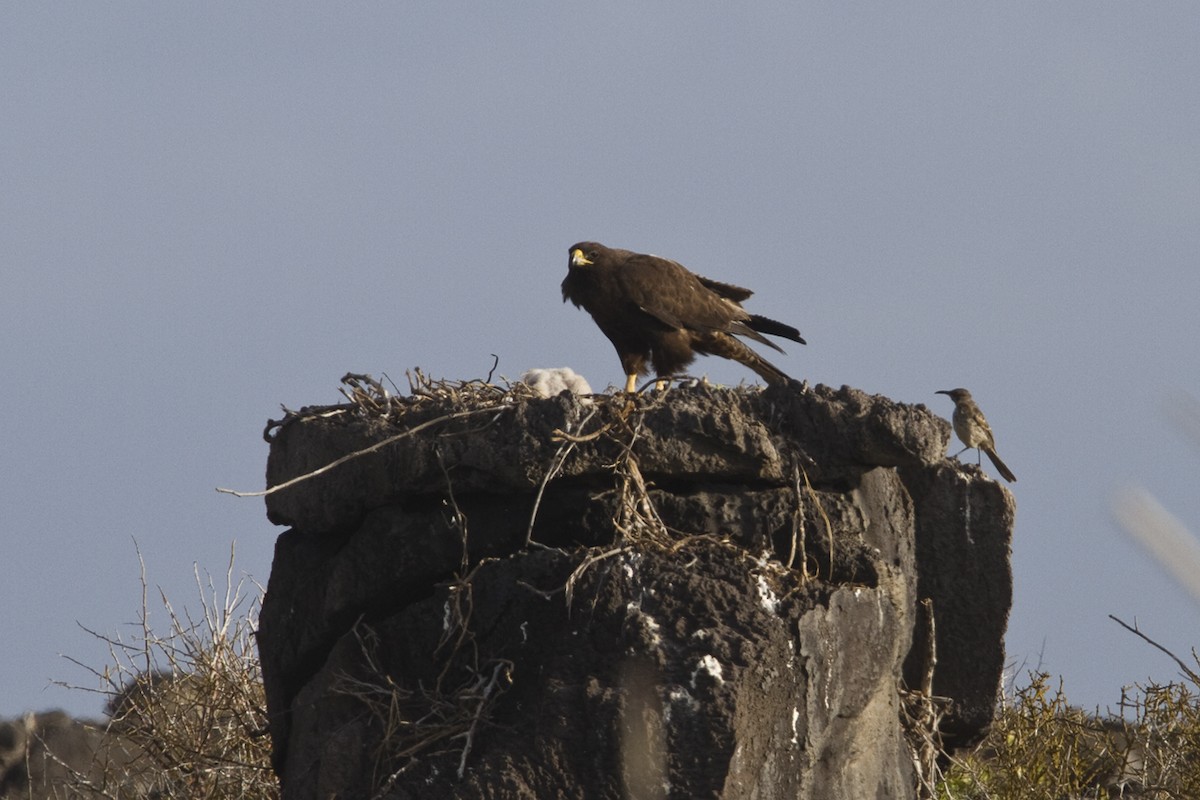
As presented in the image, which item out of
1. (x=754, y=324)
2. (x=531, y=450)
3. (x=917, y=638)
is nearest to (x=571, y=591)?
(x=531, y=450)

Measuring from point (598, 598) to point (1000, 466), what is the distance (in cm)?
482

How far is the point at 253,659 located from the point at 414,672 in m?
5.25

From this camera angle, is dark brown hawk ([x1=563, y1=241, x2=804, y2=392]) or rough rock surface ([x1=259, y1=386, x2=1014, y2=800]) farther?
dark brown hawk ([x1=563, y1=241, x2=804, y2=392])

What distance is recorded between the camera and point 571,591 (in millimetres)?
5371

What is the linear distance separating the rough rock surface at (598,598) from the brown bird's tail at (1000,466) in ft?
10.1

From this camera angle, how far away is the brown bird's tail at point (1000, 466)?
9312 mm

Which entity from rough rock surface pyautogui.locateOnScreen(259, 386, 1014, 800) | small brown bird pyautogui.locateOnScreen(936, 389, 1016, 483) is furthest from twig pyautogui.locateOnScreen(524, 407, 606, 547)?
small brown bird pyautogui.locateOnScreen(936, 389, 1016, 483)

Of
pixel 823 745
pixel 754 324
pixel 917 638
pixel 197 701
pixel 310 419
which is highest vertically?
pixel 754 324

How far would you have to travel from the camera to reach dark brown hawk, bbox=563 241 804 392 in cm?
856

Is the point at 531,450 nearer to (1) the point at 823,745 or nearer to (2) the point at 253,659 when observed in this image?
(1) the point at 823,745

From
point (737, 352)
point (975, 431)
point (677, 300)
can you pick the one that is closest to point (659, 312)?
Answer: point (677, 300)

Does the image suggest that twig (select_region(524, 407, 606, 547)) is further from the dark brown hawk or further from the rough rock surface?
the dark brown hawk

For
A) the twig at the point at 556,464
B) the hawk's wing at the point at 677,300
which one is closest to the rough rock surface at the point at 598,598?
the twig at the point at 556,464

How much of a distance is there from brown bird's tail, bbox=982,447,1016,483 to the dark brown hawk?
181 cm
